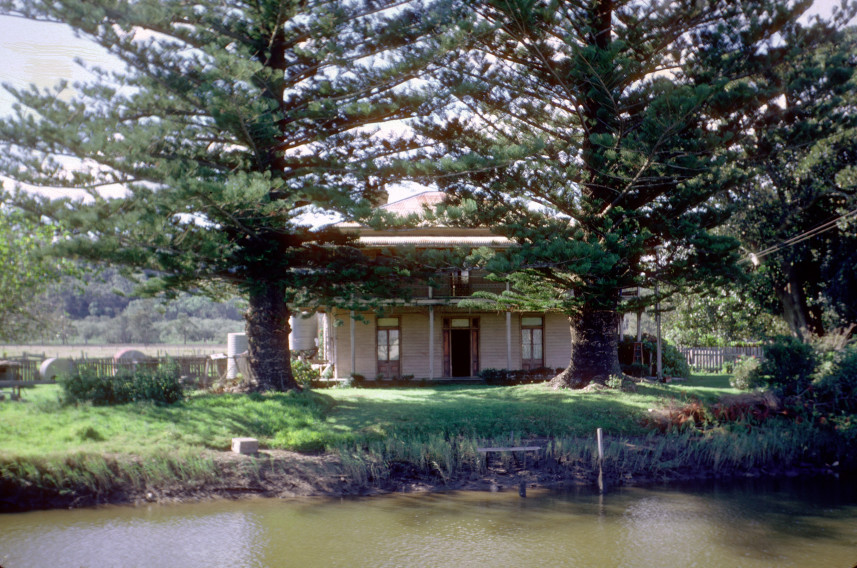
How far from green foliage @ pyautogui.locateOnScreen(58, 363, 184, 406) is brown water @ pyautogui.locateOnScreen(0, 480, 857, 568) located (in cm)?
414

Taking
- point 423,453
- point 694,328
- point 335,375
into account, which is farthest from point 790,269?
point 423,453

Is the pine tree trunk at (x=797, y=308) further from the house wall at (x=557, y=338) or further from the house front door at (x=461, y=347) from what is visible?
the house front door at (x=461, y=347)

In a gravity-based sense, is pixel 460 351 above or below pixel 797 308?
below

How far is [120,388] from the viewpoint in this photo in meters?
14.3

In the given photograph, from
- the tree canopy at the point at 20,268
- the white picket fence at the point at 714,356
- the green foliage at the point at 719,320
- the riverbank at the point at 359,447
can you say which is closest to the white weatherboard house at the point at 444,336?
the white picket fence at the point at 714,356

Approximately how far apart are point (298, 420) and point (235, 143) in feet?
19.8

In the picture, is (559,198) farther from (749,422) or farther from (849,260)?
(849,260)

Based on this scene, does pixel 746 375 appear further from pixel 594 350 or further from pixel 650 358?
pixel 650 358

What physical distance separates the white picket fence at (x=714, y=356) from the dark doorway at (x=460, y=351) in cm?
945

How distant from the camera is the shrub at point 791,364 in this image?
14970mm

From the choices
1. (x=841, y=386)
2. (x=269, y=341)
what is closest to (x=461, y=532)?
(x=269, y=341)

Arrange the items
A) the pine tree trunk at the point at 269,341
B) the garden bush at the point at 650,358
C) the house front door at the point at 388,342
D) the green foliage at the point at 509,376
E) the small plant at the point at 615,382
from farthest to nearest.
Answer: the house front door at the point at 388,342, the garden bush at the point at 650,358, the green foliage at the point at 509,376, the small plant at the point at 615,382, the pine tree trunk at the point at 269,341

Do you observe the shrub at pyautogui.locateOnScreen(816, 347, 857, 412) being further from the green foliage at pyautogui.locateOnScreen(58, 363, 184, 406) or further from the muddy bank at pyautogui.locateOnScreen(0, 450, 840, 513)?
the green foliage at pyautogui.locateOnScreen(58, 363, 184, 406)

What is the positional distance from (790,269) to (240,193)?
22144 mm
